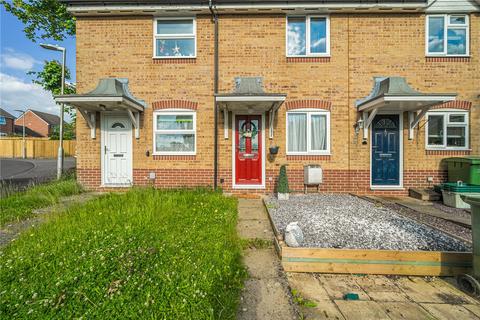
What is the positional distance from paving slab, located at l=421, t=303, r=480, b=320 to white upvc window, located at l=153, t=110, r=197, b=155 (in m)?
6.83

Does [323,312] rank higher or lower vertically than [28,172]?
lower

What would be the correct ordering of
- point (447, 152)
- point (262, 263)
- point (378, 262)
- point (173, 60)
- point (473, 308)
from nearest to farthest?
point (473, 308) < point (378, 262) < point (262, 263) < point (447, 152) < point (173, 60)

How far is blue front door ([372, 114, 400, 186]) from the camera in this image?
25.7 feet

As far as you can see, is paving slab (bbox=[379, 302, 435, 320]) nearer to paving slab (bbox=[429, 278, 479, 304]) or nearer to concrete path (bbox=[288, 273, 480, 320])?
concrete path (bbox=[288, 273, 480, 320])

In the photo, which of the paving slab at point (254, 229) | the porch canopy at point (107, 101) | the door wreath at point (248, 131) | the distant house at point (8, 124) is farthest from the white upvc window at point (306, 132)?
the distant house at point (8, 124)

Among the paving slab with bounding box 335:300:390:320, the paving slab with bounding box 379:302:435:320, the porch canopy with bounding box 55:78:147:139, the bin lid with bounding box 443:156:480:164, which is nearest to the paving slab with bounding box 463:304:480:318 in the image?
the paving slab with bounding box 379:302:435:320

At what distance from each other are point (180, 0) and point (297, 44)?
420 centimetres

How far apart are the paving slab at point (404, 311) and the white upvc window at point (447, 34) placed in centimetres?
868

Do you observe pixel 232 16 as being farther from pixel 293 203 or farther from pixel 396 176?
pixel 396 176

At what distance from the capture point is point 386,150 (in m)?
7.86

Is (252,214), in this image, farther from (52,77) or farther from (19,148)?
(19,148)

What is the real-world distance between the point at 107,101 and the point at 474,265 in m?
8.39

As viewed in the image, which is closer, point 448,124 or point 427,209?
point 427,209

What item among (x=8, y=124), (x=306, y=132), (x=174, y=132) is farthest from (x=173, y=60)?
(x=8, y=124)
